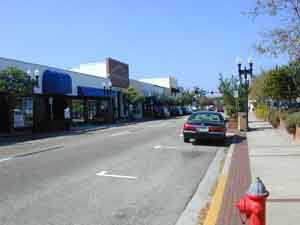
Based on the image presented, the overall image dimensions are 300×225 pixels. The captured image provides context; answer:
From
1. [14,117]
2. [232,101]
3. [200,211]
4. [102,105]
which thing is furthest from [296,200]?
[102,105]

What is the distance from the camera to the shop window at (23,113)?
101ft

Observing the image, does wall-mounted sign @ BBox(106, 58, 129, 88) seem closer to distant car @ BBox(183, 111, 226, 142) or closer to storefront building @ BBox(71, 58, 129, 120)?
storefront building @ BBox(71, 58, 129, 120)

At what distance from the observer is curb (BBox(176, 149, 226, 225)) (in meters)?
6.66

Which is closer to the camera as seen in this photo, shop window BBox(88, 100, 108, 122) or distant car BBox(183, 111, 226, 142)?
distant car BBox(183, 111, 226, 142)

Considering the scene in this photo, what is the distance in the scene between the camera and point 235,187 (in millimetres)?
8727

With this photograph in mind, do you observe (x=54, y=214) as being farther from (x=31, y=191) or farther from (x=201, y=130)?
(x=201, y=130)

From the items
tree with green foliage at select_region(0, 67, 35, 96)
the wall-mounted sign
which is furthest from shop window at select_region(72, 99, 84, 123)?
tree with green foliage at select_region(0, 67, 35, 96)

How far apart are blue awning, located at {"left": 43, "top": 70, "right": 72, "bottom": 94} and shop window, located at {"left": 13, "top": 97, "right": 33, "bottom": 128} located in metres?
1.82

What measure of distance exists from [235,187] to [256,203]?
496 cm

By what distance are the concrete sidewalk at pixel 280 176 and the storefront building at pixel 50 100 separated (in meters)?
19.2

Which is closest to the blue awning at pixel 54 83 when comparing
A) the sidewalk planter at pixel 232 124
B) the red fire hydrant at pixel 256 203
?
the sidewalk planter at pixel 232 124

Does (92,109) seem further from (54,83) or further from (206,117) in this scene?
(206,117)

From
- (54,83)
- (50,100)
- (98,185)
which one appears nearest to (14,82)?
(50,100)

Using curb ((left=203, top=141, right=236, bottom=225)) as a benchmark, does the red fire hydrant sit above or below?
above
